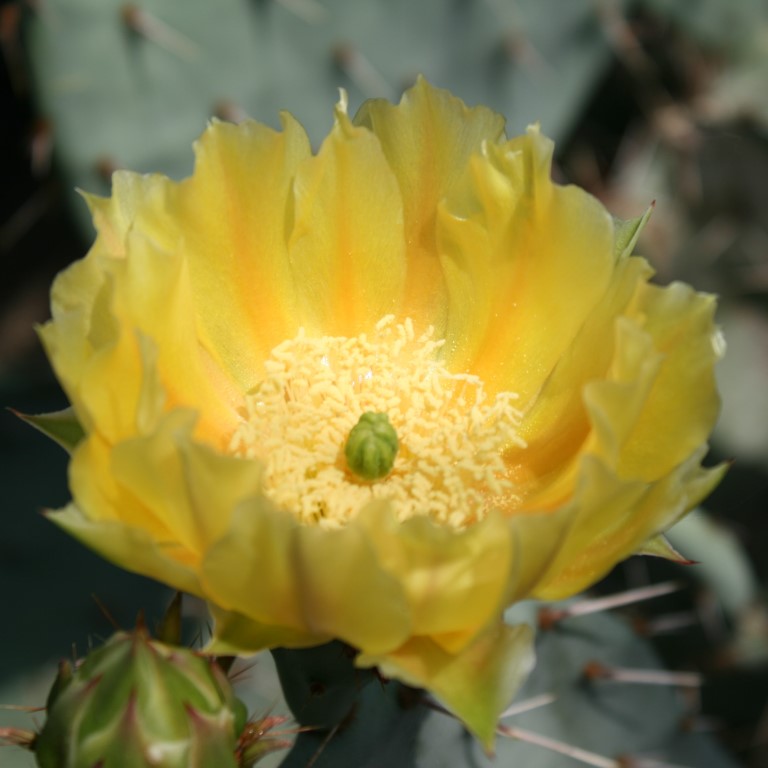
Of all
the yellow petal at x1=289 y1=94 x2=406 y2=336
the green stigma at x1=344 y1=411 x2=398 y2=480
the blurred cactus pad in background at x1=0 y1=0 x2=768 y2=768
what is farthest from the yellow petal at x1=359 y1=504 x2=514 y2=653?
the yellow petal at x1=289 y1=94 x2=406 y2=336

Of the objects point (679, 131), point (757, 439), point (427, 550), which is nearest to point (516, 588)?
point (427, 550)

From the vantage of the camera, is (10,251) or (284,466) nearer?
(284,466)

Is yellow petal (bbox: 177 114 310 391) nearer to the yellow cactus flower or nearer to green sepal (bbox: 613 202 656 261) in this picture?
the yellow cactus flower

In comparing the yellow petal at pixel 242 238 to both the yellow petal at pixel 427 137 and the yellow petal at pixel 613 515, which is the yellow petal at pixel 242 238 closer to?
the yellow petal at pixel 427 137

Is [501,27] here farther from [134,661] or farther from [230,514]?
[134,661]

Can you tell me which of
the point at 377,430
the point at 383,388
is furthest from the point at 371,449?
the point at 383,388
